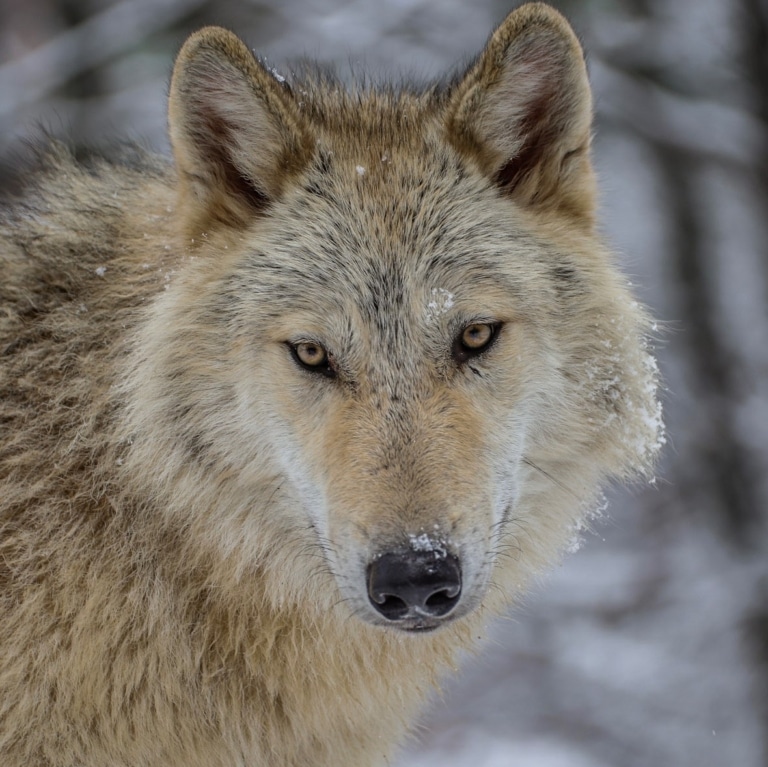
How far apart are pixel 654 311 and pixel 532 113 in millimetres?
6082

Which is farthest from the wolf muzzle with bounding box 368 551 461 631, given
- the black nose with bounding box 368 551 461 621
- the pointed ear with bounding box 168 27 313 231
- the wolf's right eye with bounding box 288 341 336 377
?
the pointed ear with bounding box 168 27 313 231

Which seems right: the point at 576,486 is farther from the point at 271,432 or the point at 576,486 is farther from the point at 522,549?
the point at 271,432

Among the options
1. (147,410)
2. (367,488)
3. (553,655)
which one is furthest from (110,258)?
(553,655)

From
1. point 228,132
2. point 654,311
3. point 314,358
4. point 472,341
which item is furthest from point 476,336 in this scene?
point 654,311

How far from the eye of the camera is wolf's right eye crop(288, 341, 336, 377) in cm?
293

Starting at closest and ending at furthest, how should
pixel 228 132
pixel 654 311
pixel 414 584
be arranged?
pixel 414 584
pixel 228 132
pixel 654 311

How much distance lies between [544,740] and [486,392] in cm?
423

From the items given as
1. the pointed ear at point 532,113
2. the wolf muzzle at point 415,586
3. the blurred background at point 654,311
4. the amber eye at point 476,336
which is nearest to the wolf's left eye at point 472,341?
the amber eye at point 476,336

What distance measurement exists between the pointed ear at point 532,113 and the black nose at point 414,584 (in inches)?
53.6

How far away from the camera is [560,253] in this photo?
3.22 meters

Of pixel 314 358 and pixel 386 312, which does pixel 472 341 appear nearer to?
pixel 386 312

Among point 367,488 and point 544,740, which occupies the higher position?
point 367,488

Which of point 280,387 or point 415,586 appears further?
point 280,387

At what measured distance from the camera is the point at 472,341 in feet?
9.67
